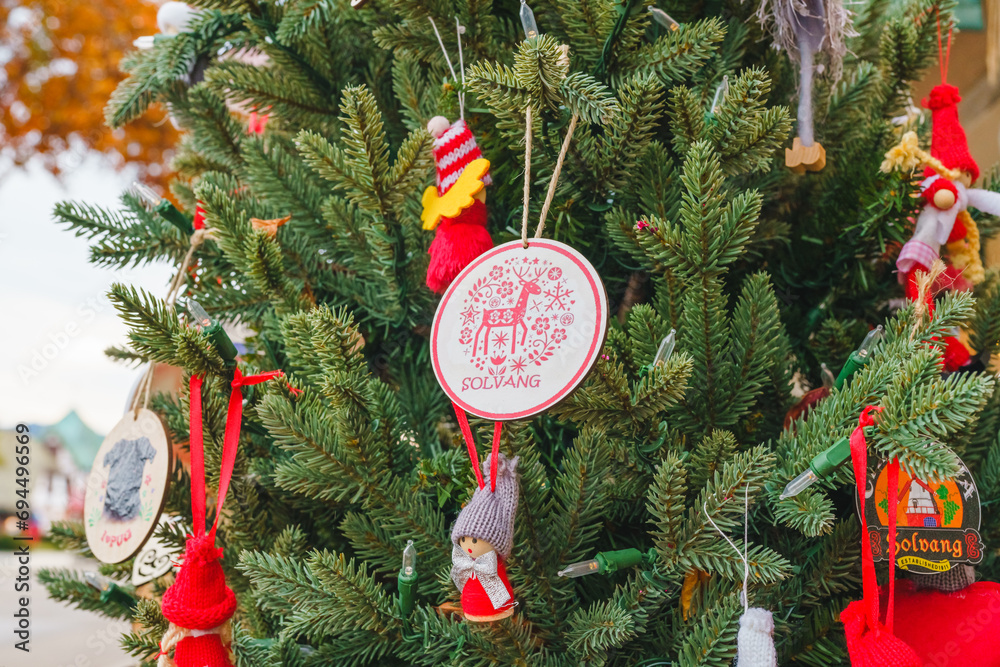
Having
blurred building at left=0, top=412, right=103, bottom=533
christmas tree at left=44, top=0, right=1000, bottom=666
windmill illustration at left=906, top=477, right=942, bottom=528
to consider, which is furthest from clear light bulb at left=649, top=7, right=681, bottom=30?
blurred building at left=0, top=412, right=103, bottom=533

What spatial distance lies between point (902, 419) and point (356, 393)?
417 mm

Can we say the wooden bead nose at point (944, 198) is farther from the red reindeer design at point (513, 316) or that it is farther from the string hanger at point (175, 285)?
the string hanger at point (175, 285)

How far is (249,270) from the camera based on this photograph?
0.67 metres

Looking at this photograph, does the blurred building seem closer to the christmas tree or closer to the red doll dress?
the christmas tree

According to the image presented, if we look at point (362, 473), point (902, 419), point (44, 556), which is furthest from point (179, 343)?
point (44, 556)

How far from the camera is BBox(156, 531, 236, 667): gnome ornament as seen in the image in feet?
1.98

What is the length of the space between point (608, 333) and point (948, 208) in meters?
0.38

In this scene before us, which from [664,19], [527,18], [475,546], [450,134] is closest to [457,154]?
[450,134]

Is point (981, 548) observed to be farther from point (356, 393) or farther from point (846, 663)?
point (356, 393)

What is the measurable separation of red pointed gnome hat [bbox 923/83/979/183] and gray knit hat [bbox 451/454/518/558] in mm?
573

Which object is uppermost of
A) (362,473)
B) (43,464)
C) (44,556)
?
(362,473)

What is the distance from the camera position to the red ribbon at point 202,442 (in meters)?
0.63

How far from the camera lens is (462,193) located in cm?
63

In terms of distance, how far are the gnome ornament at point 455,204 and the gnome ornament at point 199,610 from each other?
0.31 meters
